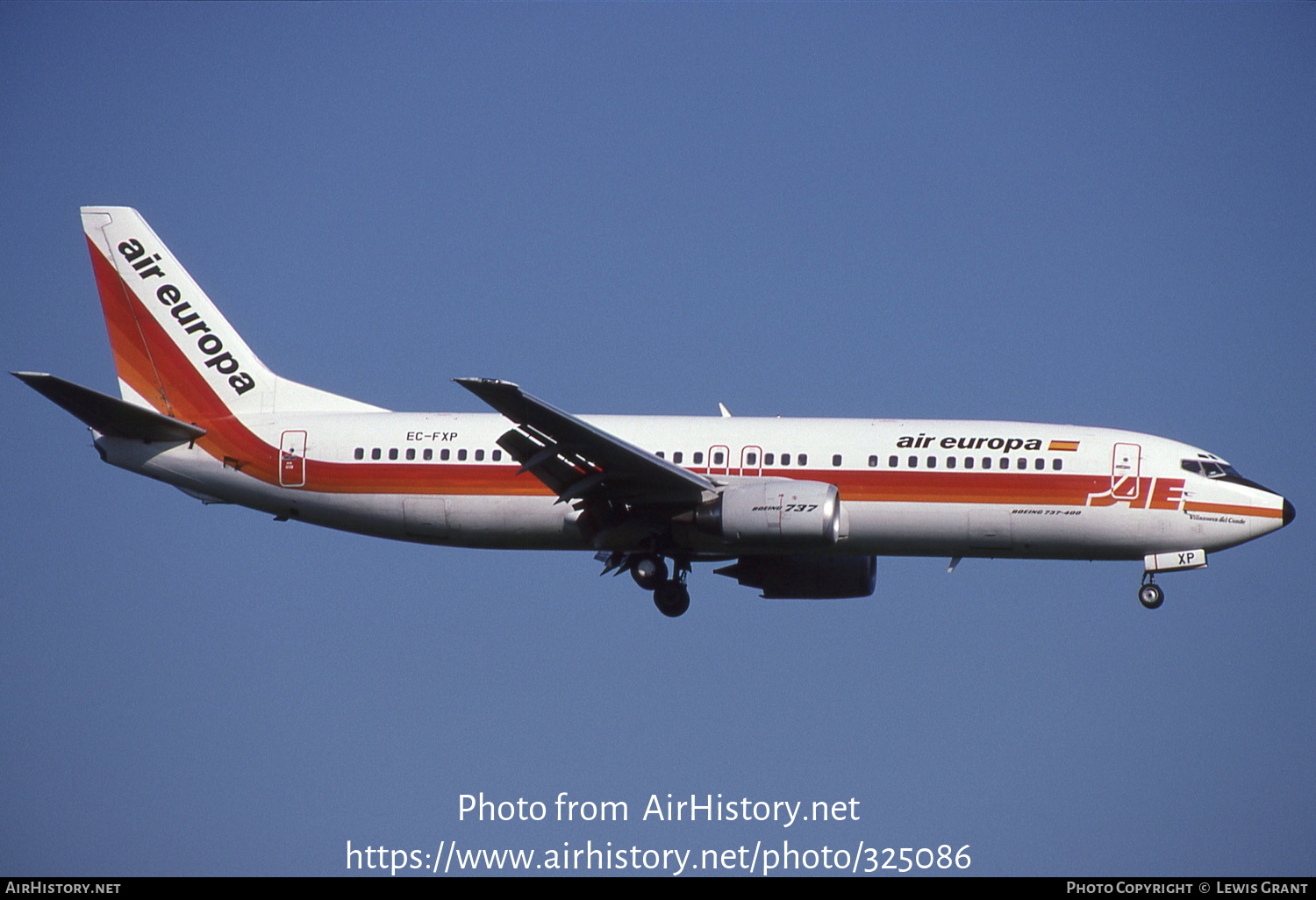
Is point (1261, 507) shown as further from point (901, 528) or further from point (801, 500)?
point (801, 500)

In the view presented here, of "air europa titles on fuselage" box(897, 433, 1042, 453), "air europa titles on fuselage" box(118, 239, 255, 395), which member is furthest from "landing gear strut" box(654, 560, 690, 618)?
"air europa titles on fuselage" box(118, 239, 255, 395)

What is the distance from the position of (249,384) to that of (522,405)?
10.6 m

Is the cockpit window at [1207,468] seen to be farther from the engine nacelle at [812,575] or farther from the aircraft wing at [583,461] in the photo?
the aircraft wing at [583,461]

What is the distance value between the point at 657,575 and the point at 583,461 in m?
3.81

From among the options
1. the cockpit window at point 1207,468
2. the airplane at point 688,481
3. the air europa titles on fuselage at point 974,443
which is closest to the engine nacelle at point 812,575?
the airplane at point 688,481

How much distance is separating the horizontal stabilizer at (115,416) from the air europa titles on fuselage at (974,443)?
1764 cm

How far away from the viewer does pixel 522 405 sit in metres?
36.6

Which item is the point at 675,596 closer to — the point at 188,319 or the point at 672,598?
the point at 672,598

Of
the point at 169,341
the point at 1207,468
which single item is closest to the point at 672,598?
the point at 1207,468

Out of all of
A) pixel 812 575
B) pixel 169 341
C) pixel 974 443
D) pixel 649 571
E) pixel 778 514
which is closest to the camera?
pixel 778 514

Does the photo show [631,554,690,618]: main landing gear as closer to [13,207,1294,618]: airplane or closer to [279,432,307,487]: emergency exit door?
[13,207,1294,618]: airplane

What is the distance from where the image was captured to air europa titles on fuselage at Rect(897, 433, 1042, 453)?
4034 centimetres

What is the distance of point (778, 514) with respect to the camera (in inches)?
1496
